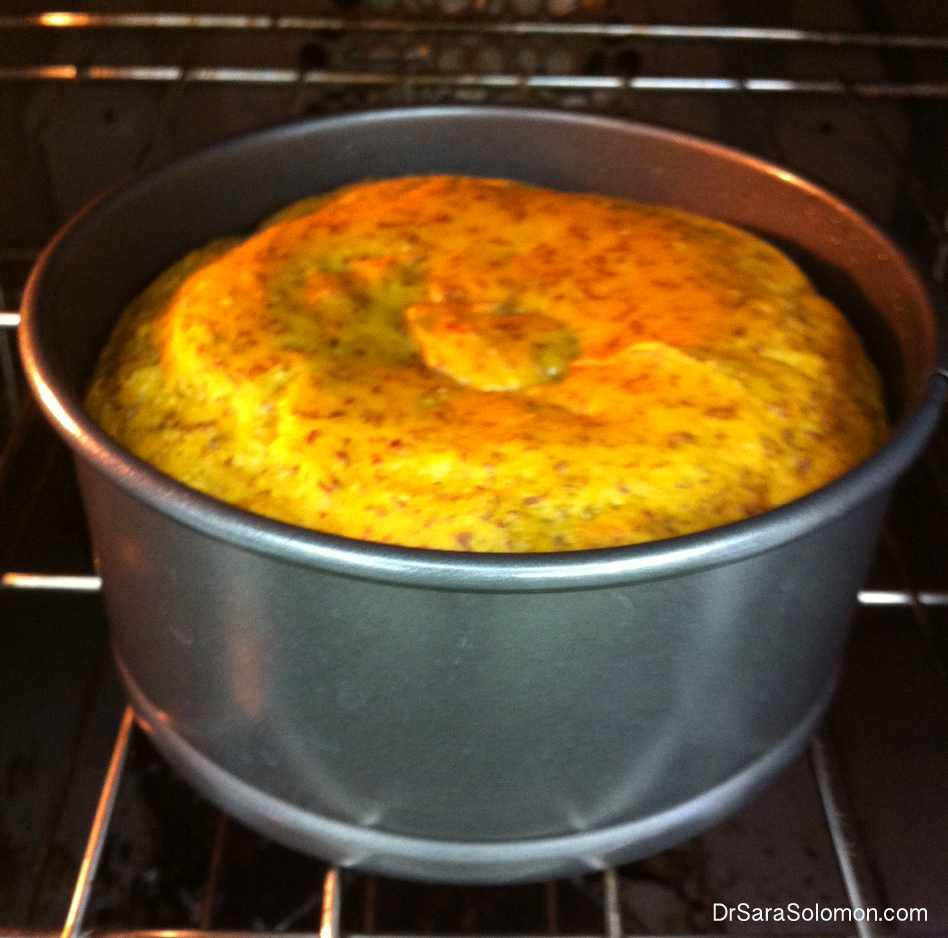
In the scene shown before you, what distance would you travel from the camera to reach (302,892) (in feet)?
3.66

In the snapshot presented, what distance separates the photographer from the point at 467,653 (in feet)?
2.35

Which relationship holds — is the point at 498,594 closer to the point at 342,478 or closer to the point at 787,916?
the point at 342,478

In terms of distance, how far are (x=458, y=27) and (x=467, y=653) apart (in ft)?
3.01

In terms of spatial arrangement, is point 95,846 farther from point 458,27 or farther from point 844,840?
point 458,27

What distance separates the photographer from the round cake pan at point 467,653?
2.28ft

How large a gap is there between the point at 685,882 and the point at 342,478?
595 mm

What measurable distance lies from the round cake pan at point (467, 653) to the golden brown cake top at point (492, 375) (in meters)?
0.09

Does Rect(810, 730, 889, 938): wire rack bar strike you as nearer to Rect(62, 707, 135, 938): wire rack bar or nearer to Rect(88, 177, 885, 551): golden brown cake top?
Rect(88, 177, 885, 551): golden brown cake top

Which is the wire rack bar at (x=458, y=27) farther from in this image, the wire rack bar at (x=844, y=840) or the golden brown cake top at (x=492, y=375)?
the wire rack bar at (x=844, y=840)

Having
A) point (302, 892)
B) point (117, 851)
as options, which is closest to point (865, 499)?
point (302, 892)

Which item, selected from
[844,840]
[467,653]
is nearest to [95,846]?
[467,653]

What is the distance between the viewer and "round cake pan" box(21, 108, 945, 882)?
0.69 metres

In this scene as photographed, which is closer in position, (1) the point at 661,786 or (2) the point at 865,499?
(2) the point at 865,499

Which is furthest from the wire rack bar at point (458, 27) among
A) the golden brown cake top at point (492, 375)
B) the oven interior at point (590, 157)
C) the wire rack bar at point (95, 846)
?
the wire rack bar at point (95, 846)
